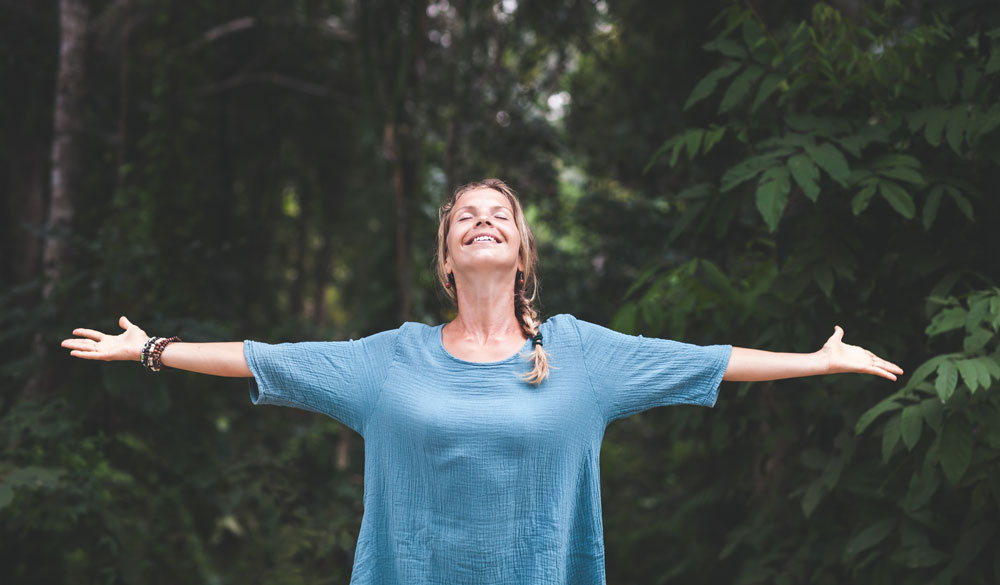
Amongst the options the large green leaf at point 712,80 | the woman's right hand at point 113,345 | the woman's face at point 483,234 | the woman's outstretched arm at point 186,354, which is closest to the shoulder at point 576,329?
the woman's face at point 483,234

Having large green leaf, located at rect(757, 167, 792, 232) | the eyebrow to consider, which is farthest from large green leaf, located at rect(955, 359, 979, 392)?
the eyebrow

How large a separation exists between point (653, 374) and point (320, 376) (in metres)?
0.71

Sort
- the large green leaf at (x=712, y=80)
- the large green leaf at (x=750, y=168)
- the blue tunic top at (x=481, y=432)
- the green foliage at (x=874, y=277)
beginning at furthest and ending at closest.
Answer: the large green leaf at (x=712, y=80)
the large green leaf at (x=750, y=168)
the green foliage at (x=874, y=277)
the blue tunic top at (x=481, y=432)

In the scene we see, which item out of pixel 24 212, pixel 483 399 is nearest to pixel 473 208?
pixel 483 399

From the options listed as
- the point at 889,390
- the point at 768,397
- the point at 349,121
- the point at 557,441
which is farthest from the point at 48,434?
the point at 349,121

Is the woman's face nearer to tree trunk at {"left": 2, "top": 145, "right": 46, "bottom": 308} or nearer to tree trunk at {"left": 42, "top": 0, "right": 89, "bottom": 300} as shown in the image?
tree trunk at {"left": 42, "top": 0, "right": 89, "bottom": 300}

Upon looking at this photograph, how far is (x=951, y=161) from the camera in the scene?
8.86 ft

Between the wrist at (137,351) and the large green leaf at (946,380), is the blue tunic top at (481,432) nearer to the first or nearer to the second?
the wrist at (137,351)

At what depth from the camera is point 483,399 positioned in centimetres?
182

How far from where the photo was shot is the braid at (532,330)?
1.84 m

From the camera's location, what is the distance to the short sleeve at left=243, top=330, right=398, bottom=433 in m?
1.88

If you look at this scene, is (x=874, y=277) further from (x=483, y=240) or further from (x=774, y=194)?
(x=483, y=240)

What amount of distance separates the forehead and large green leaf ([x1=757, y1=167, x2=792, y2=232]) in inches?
32.3

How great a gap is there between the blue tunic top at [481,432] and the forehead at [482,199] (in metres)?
0.32
